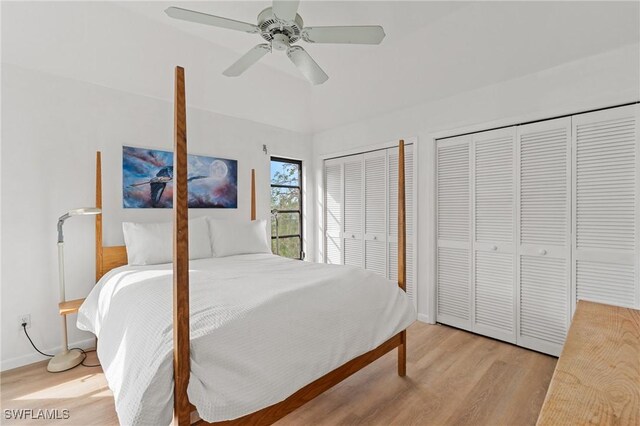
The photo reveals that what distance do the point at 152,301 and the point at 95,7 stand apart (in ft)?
7.37

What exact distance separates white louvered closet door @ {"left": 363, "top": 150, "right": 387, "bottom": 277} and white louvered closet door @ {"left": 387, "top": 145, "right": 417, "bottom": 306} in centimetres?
7

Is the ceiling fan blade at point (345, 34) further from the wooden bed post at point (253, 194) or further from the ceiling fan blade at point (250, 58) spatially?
the wooden bed post at point (253, 194)

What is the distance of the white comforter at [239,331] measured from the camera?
3.98 ft

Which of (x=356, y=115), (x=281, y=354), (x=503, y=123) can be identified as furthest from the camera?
(x=356, y=115)

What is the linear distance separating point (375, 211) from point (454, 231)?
1020mm

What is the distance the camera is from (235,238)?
323 cm

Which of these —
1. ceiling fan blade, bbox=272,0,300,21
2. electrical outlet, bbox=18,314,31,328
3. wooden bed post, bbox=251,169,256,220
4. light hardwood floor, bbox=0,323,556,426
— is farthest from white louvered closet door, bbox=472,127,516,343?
electrical outlet, bbox=18,314,31,328

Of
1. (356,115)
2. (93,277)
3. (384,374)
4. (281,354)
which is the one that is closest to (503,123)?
(356,115)

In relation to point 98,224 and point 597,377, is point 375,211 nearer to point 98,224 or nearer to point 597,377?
point 98,224

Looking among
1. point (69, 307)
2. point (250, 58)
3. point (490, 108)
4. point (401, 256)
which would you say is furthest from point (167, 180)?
point (490, 108)

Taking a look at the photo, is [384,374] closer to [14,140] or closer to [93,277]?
[93,277]

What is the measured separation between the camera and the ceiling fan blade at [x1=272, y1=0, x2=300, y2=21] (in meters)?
1.57

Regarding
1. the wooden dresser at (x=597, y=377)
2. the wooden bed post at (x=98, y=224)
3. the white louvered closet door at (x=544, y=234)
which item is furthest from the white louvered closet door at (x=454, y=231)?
the wooden bed post at (x=98, y=224)

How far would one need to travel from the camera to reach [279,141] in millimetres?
4305
